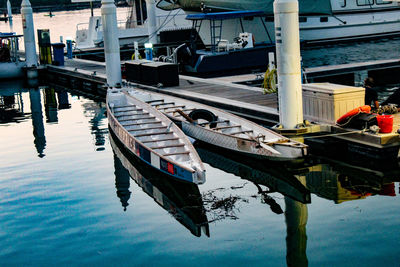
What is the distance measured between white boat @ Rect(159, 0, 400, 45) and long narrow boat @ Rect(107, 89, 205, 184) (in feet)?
59.6

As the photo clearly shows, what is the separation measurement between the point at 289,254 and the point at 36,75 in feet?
87.5

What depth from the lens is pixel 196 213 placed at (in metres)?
12.0

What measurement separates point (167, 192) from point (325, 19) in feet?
103

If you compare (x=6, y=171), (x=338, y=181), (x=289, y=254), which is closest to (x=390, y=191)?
(x=338, y=181)

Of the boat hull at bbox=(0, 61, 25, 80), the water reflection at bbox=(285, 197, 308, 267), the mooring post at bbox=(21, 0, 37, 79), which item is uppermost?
the mooring post at bbox=(21, 0, 37, 79)

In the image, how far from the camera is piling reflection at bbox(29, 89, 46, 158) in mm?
19047

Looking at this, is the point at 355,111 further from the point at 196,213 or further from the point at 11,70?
the point at 11,70

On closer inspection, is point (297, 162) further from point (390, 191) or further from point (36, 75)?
point (36, 75)

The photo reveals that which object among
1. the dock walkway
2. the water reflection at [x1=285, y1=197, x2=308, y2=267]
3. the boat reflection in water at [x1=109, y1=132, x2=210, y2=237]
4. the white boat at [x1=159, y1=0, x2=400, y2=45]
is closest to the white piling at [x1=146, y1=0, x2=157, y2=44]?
the white boat at [x1=159, y1=0, x2=400, y2=45]

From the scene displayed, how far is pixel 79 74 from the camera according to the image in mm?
30750

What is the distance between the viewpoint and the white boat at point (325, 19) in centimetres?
3756

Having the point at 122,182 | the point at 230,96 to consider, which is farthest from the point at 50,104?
the point at 122,182

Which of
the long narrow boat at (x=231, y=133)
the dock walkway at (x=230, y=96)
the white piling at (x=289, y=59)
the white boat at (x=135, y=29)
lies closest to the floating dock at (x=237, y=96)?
the dock walkway at (x=230, y=96)

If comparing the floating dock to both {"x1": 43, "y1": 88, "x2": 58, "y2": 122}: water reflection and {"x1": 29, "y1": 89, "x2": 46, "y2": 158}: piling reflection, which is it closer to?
{"x1": 43, "y1": 88, "x2": 58, "y2": 122}: water reflection
